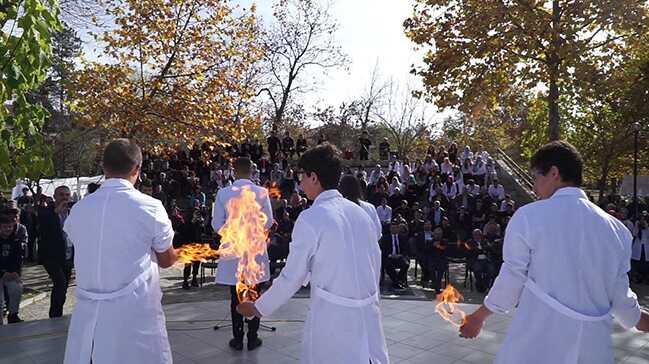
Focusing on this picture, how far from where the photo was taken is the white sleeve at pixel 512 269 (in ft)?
9.84

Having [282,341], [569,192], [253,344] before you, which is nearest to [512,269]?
[569,192]

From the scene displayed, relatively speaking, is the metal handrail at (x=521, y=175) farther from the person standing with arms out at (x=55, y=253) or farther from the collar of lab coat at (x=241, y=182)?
the person standing with arms out at (x=55, y=253)

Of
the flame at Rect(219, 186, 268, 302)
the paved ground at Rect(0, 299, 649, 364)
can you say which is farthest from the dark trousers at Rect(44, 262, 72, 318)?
the flame at Rect(219, 186, 268, 302)

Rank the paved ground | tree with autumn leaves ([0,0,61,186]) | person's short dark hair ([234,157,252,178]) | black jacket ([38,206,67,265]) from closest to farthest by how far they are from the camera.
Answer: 1. tree with autumn leaves ([0,0,61,186])
2. the paved ground
3. person's short dark hair ([234,157,252,178])
4. black jacket ([38,206,67,265])

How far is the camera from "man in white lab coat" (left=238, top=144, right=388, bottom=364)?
3221 millimetres

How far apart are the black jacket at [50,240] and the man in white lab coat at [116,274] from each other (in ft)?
17.4

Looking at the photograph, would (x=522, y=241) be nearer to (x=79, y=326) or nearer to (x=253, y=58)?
(x=79, y=326)

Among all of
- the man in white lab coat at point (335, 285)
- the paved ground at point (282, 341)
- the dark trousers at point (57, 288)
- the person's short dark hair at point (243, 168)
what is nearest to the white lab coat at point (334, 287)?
the man in white lab coat at point (335, 285)

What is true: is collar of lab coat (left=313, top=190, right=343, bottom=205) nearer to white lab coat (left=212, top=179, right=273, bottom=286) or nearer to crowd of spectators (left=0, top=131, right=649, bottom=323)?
white lab coat (left=212, top=179, right=273, bottom=286)

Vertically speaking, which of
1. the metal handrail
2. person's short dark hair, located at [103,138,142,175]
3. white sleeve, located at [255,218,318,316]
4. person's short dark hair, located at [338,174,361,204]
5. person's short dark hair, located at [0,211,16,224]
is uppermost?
the metal handrail

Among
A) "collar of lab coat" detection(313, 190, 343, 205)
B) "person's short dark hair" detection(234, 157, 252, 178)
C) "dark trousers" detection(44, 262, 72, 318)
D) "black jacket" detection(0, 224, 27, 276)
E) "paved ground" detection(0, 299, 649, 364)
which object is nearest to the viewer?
"collar of lab coat" detection(313, 190, 343, 205)

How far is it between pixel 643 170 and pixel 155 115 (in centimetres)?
2625

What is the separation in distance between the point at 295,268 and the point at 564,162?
5.69ft

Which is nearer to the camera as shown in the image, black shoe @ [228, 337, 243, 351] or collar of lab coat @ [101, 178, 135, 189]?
collar of lab coat @ [101, 178, 135, 189]
